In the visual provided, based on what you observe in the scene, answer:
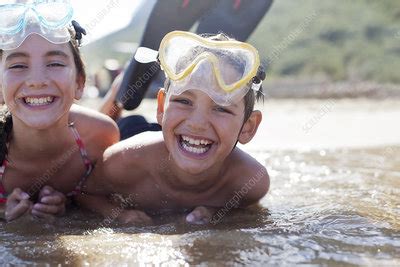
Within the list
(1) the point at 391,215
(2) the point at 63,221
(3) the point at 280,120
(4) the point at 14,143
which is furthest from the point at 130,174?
(3) the point at 280,120

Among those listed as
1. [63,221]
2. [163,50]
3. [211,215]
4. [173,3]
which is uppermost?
[173,3]

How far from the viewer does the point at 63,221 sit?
2.99 m

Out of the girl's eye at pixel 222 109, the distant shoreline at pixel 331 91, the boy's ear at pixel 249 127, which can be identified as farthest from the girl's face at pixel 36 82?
the distant shoreline at pixel 331 91

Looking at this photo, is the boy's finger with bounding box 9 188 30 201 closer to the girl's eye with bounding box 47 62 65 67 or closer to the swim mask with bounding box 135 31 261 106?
the girl's eye with bounding box 47 62 65 67

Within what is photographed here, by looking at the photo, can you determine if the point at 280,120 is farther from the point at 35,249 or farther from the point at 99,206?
the point at 35,249

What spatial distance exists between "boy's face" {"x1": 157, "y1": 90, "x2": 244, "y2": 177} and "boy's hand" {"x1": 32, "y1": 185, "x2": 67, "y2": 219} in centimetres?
66

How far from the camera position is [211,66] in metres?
2.80

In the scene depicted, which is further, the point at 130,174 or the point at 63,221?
the point at 130,174

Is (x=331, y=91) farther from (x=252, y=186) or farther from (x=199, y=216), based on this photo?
(x=199, y=216)

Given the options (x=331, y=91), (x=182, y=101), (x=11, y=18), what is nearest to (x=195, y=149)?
(x=182, y=101)

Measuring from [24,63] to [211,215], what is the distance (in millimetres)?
1225

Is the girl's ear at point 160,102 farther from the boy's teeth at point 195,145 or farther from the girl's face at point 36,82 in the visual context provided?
the girl's face at point 36,82

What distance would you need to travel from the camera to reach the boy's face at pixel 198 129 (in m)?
2.81

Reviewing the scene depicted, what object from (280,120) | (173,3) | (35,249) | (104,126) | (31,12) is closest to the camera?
(35,249)
